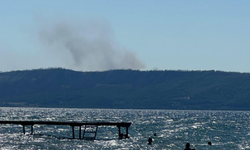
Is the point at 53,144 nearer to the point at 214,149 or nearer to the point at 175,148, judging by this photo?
the point at 175,148

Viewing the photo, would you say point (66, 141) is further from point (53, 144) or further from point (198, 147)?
point (198, 147)

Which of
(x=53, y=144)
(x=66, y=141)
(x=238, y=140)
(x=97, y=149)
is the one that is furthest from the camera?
(x=238, y=140)

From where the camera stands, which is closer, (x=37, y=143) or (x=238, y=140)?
(x=37, y=143)

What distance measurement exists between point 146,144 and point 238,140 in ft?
72.1

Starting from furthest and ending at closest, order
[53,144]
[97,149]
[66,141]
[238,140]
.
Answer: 1. [238,140]
2. [66,141]
3. [53,144]
4. [97,149]

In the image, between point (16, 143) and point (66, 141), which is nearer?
point (16, 143)

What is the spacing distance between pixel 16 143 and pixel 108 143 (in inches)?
639

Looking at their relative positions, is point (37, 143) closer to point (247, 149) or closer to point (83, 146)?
point (83, 146)

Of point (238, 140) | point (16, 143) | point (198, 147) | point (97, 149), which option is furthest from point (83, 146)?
point (238, 140)

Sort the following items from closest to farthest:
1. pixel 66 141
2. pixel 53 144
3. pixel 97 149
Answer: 1. pixel 97 149
2. pixel 53 144
3. pixel 66 141

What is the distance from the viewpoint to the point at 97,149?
82.2 metres

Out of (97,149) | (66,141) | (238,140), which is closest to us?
(97,149)

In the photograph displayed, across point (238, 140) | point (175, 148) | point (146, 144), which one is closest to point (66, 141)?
point (146, 144)

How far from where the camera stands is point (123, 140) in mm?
100438
